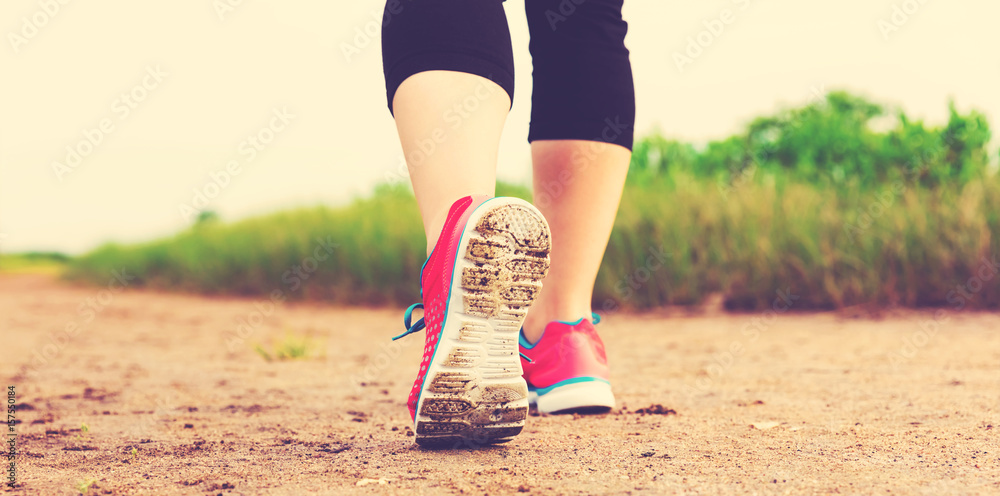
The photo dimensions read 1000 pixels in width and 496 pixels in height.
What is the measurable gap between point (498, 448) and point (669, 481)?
0.28 meters

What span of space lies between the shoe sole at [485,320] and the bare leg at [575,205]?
0.35 m

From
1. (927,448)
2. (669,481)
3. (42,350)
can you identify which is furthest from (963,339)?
(42,350)

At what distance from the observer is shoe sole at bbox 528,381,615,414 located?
130 cm

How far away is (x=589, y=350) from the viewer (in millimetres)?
1321

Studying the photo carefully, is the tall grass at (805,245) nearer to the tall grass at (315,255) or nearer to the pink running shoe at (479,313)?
the tall grass at (315,255)

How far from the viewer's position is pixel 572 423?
126 centimetres

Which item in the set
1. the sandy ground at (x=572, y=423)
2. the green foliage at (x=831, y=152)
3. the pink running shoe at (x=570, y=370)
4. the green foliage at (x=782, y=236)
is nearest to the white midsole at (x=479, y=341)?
the sandy ground at (x=572, y=423)

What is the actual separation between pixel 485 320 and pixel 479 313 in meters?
0.01

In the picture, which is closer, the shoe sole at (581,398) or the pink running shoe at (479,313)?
the pink running shoe at (479,313)

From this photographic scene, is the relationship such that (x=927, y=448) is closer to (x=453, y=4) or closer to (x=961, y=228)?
(x=453, y=4)

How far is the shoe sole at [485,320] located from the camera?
931 mm

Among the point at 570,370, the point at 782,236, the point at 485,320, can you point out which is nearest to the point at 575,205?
the point at 570,370

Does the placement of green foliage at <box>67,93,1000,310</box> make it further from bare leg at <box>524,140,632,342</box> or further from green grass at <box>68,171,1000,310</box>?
bare leg at <box>524,140,632,342</box>

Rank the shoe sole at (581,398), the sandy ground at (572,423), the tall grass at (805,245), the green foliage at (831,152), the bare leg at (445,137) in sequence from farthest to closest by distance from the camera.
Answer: the green foliage at (831,152), the tall grass at (805,245), the shoe sole at (581,398), the bare leg at (445,137), the sandy ground at (572,423)
